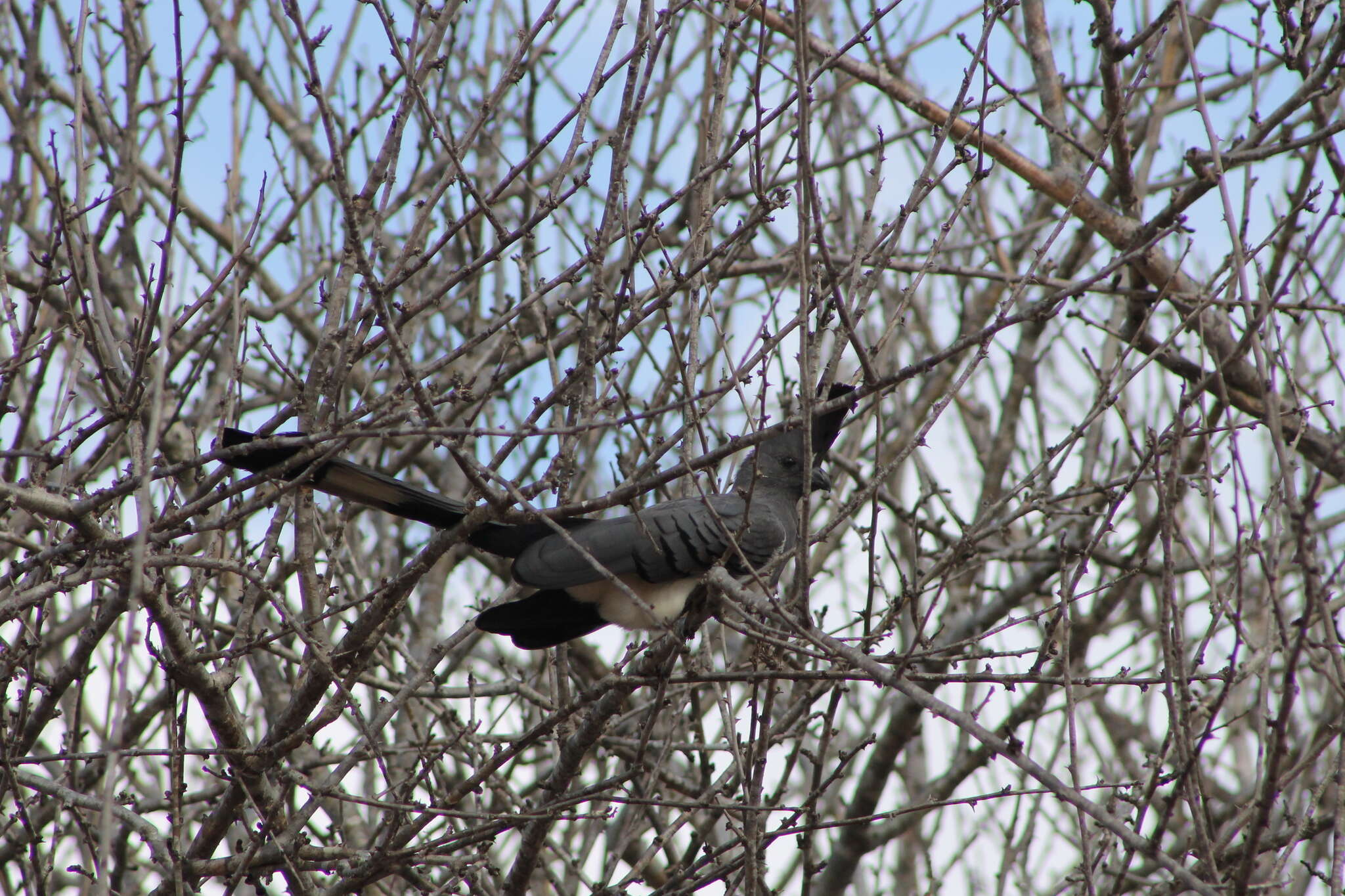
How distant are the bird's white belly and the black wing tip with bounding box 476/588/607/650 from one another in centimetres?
4

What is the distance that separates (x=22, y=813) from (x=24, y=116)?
152 inches

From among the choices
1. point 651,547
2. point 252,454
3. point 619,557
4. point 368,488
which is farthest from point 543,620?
point 252,454

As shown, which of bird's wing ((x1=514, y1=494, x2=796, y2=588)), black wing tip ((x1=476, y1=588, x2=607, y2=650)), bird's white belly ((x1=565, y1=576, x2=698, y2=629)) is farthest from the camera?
bird's white belly ((x1=565, y1=576, x2=698, y2=629))

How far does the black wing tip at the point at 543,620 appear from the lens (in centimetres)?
473

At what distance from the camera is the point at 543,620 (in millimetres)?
4812

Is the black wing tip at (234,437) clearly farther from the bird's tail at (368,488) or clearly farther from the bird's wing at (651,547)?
the bird's wing at (651,547)

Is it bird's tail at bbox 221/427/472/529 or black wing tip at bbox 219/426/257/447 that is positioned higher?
bird's tail at bbox 221/427/472/529

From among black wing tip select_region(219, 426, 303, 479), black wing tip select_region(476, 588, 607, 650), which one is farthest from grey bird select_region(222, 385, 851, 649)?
black wing tip select_region(219, 426, 303, 479)

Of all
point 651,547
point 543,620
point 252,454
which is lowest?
point 252,454

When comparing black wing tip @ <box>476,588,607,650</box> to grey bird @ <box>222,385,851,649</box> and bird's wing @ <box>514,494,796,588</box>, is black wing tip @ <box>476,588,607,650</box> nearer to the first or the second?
grey bird @ <box>222,385,851,649</box>

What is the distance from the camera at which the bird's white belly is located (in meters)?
4.84

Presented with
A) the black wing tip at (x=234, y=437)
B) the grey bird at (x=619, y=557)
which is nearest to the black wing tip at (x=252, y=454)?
A: the black wing tip at (x=234, y=437)

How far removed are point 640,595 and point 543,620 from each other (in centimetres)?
39

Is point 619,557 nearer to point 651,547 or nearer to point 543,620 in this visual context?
point 651,547
